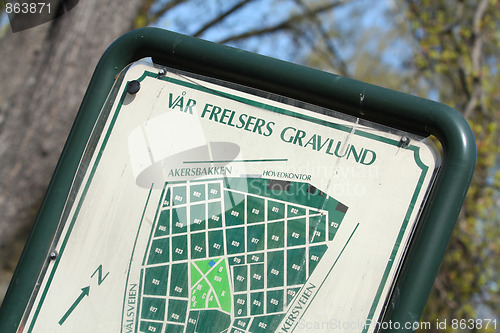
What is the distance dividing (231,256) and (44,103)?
274 centimetres

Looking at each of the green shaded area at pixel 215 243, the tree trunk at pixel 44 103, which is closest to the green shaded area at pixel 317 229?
the green shaded area at pixel 215 243

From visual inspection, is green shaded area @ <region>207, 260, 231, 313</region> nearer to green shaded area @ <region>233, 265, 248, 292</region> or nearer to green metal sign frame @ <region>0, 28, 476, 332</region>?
green shaded area @ <region>233, 265, 248, 292</region>

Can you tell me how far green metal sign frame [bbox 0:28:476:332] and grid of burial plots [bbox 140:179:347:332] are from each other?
227 mm

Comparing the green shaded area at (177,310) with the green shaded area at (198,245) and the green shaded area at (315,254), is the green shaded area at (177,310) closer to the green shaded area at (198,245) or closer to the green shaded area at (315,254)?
the green shaded area at (198,245)

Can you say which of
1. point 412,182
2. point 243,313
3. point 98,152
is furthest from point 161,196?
point 412,182

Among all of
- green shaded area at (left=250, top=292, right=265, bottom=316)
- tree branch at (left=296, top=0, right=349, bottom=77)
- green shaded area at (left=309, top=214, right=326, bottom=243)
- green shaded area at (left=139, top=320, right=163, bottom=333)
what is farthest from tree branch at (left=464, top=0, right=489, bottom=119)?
green shaded area at (left=139, top=320, right=163, bottom=333)

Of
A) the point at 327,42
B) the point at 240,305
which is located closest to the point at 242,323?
the point at 240,305

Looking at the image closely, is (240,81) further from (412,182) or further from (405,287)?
(405,287)

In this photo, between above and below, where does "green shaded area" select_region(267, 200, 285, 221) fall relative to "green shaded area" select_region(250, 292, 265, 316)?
above

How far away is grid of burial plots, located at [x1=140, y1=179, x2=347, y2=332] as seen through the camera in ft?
4.26

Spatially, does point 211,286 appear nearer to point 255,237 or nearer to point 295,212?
point 255,237

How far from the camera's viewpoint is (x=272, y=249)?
1317 millimetres

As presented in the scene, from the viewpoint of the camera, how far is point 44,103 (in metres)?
3.62

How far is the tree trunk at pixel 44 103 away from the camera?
3.56m
